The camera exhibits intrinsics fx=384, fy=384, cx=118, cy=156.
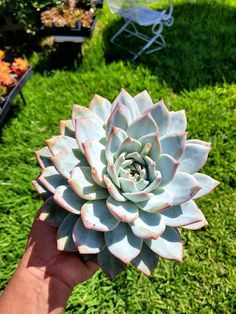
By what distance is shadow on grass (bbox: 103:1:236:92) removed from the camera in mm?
3766

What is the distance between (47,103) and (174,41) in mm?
1613

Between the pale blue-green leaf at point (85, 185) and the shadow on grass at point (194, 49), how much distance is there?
101 inches

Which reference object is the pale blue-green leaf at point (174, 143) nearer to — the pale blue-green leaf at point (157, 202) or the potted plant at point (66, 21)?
the pale blue-green leaf at point (157, 202)

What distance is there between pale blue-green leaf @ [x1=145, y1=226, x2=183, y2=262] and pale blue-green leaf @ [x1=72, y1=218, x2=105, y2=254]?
16 cm

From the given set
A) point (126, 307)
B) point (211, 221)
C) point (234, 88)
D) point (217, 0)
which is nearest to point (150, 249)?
point (126, 307)

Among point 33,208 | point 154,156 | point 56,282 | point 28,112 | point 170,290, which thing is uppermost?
point 154,156

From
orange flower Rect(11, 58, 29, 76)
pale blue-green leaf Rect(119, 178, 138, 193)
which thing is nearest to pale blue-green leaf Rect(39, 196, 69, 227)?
pale blue-green leaf Rect(119, 178, 138, 193)

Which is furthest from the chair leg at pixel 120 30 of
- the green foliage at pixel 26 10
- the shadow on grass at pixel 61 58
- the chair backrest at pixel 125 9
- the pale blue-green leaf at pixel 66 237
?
the pale blue-green leaf at pixel 66 237

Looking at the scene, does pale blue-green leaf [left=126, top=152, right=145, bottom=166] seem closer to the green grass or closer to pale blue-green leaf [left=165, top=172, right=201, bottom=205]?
pale blue-green leaf [left=165, top=172, right=201, bottom=205]

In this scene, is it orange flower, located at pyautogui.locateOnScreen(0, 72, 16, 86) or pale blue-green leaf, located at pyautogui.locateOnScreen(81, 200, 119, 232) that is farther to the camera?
orange flower, located at pyautogui.locateOnScreen(0, 72, 16, 86)

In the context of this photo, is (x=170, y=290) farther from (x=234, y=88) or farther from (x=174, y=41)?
(x=174, y=41)

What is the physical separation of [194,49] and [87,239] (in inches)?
131

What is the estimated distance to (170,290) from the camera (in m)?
2.47

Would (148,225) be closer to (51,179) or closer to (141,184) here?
(141,184)
